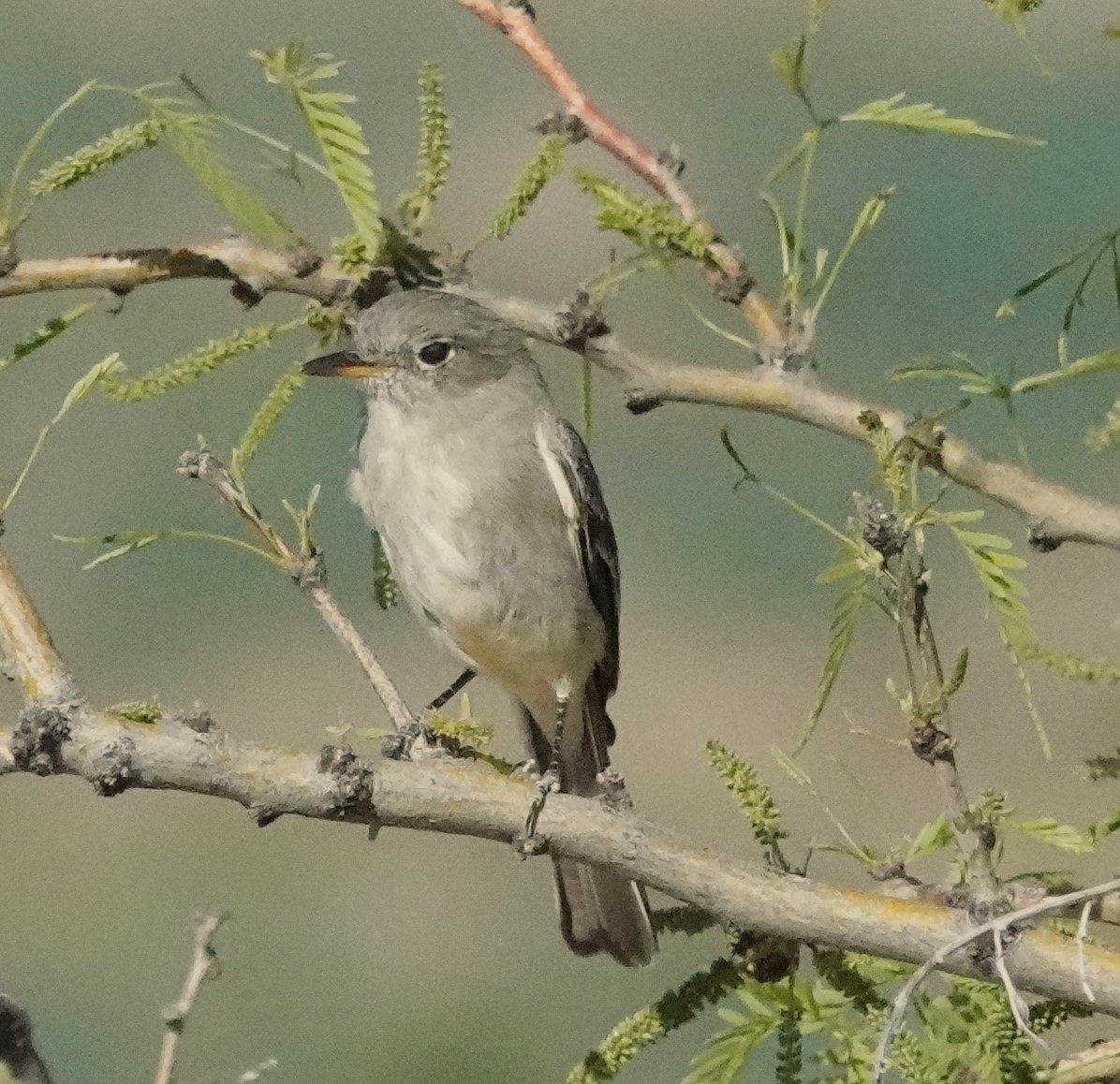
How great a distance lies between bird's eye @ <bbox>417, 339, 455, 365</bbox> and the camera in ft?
8.72

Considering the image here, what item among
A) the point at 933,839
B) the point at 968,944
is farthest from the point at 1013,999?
the point at 933,839

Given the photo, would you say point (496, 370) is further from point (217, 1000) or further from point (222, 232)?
point (217, 1000)

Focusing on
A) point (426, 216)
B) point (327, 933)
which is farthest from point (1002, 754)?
point (426, 216)

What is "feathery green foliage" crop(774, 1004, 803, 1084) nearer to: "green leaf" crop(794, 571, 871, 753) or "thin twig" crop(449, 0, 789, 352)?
"green leaf" crop(794, 571, 871, 753)

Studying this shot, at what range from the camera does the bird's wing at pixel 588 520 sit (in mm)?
2635

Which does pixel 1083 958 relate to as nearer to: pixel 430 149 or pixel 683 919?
pixel 683 919

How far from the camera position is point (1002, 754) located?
18.1 feet

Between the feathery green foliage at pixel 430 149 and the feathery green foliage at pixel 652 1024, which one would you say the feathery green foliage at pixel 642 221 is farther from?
the feathery green foliage at pixel 652 1024

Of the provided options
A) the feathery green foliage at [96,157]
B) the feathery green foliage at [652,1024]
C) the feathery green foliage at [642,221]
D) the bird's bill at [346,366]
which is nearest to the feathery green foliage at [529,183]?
the feathery green foliage at [642,221]

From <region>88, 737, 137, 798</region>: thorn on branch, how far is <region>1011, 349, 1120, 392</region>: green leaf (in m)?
0.67

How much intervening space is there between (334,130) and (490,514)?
1.25m

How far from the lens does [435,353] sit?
2.69 metres

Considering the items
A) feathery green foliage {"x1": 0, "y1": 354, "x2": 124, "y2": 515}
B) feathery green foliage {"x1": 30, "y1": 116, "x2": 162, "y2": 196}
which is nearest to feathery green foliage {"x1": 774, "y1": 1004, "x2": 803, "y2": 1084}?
feathery green foliage {"x1": 0, "y1": 354, "x2": 124, "y2": 515}

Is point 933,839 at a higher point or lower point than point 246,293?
lower
